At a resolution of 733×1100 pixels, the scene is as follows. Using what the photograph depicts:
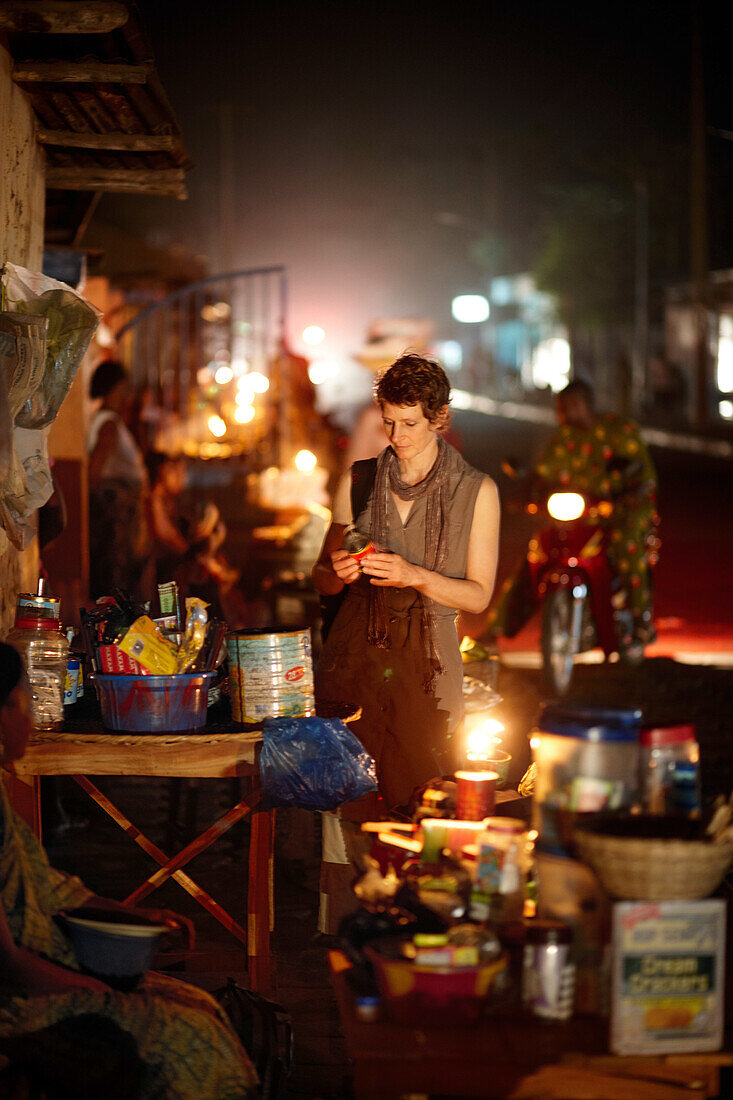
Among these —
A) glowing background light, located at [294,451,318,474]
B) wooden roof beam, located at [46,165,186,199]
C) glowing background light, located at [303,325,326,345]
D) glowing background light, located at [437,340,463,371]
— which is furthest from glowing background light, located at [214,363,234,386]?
glowing background light, located at [437,340,463,371]

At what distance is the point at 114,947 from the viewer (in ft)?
9.60

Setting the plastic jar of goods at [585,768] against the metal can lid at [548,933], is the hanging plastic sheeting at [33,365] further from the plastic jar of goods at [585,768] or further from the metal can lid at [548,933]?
the metal can lid at [548,933]

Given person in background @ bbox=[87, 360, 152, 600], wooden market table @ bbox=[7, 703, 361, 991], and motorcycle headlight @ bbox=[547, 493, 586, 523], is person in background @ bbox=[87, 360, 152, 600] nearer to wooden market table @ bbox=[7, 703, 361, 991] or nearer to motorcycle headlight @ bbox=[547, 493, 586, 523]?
motorcycle headlight @ bbox=[547, 493, 586, 523]

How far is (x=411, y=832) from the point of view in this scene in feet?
10.7

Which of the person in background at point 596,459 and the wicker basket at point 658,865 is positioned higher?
the person in background at point 596,459

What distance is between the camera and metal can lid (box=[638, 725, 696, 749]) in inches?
106

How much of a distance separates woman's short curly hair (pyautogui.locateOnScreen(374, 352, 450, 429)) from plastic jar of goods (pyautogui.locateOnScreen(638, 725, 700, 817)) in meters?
1.61

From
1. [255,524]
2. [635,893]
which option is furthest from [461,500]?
[255,524]

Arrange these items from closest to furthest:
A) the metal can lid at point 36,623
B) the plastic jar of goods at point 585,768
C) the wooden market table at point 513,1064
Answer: the wooden market table at point 513,1064, the plastic jar of goods at point 585,768, the metal can lid at point 36,623

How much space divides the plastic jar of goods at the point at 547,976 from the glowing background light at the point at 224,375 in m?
10.8

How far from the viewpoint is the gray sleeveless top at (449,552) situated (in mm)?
4082

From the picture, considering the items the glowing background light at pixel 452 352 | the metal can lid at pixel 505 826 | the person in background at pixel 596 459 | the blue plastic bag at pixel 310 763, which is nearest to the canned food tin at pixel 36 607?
the blue plastic bag at pixel 310 763

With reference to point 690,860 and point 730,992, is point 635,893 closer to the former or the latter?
point 690,860

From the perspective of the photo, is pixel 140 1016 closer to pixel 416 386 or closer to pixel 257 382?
pixel 416 386
